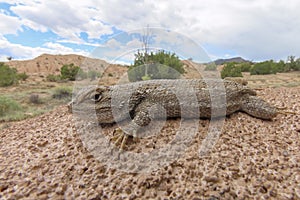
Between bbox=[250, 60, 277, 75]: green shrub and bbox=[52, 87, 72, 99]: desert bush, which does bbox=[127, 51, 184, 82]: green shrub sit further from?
bbox=[250, 60, 277, 75]: green shrub

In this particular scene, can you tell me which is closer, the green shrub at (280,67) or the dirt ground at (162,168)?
the dirt ground at (162,168)

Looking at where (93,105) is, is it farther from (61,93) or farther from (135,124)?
(61,93)

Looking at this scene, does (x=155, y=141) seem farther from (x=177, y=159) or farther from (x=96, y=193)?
(x=96, y=193)

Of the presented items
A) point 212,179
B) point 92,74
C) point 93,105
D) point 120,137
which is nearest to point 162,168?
point 212,179

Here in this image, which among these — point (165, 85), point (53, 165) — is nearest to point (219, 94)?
point (165, 85)

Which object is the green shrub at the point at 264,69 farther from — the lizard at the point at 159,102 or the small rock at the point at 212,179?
the small rock at the point at 212,179

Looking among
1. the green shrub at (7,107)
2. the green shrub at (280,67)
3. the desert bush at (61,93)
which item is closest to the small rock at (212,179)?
the green shrub at (7,107)
